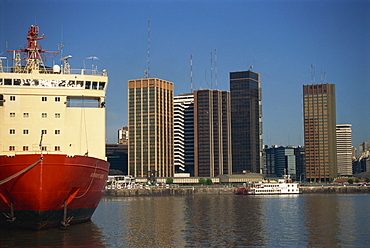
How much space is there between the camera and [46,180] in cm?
5275

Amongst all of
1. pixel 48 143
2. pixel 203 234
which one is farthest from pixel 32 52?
pixel 203 234

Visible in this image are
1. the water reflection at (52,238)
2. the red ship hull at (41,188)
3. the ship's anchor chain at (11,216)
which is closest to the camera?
the water reflection at (52,238)

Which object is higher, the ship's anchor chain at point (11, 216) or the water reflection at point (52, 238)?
the ship's anchor chain at point (11, 216)

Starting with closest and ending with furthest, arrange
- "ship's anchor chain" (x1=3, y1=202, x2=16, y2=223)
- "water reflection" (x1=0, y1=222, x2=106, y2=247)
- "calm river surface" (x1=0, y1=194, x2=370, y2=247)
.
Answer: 1. "water reflection" (x1=0, y1=222, x2=106, y2=247)
2. "calm river surface" (x1=0, y1=194, x2=370, y2=247)
3. "ship's anchor chain" (x1=3, y1=202, x2=16, y2=223)

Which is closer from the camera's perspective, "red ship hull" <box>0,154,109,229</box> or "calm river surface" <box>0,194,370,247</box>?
"calm river surface" <box>0,194,370,247</box>

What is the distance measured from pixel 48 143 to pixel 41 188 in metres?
8.77

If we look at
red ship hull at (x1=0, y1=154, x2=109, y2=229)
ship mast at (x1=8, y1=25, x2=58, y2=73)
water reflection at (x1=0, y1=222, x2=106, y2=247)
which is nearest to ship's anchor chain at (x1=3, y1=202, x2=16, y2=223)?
red ship hull at (x1=0, y1=154, x2=109, y2=229)

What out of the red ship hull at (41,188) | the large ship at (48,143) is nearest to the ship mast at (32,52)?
the large ship at (48,143)

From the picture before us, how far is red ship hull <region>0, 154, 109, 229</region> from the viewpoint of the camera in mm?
52156

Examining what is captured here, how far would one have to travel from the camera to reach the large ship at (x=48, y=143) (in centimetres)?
5269

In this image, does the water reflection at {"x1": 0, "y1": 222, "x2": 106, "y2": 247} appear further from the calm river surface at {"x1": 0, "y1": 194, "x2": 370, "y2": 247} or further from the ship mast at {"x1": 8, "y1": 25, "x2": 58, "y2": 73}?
the ship mast at {"x1": 8, "y1": 25, "x2": 58, "y2": 73}

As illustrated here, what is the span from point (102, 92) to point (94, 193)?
12.1 metres

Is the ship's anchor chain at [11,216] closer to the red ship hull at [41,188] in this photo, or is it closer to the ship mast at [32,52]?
the red ship hull at [41,188]

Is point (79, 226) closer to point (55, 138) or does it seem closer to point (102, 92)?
point (55, 138)
